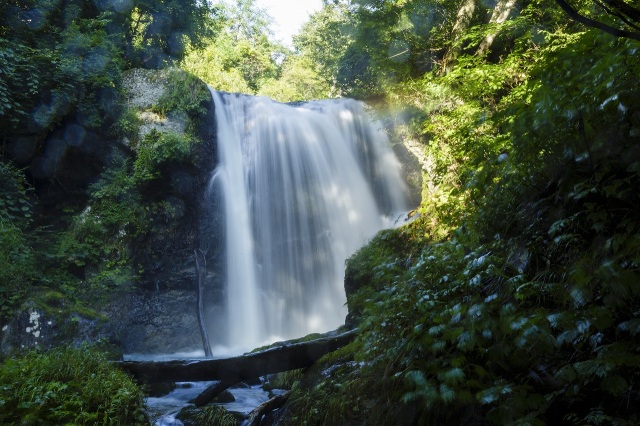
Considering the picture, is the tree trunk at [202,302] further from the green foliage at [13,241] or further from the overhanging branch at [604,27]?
the overhanging branch at [604,27]

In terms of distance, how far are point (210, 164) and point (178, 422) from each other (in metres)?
10.0

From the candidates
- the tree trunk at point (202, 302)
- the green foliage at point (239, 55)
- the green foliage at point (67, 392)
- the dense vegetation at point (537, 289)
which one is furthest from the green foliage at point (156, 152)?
the dense vegetation at point (537, 289)

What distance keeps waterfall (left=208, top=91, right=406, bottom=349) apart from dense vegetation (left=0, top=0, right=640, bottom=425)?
182 centimetres

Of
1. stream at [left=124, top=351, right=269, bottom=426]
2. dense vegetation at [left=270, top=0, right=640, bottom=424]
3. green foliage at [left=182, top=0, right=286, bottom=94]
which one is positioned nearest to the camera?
dense vegetation at [left=270, top=0, right=640, bottom=424]

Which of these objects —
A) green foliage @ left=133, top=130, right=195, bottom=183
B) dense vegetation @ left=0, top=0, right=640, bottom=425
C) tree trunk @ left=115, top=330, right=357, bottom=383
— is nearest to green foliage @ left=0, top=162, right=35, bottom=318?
dense vegetation @ left=0, top=0, right=640, bottom=425

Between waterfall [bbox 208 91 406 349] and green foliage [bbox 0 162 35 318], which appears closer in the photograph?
green foliage [bbox 0 162 35 318]

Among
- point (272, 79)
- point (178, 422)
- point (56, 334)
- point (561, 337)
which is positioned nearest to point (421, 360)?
point (561, 337)

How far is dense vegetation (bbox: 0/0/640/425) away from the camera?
2270 mm

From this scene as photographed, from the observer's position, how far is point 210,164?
14.9m

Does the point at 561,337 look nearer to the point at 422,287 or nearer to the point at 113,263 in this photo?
the point at 422,287

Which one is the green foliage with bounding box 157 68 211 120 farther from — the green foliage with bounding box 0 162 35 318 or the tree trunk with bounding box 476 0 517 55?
the tree trunk with bounding box 476 0 517 55

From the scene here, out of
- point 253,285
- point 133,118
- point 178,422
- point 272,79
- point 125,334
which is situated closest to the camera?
point 178,422

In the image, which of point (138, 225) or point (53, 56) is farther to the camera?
point (138, 225)

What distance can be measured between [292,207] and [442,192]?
885 centimetres
